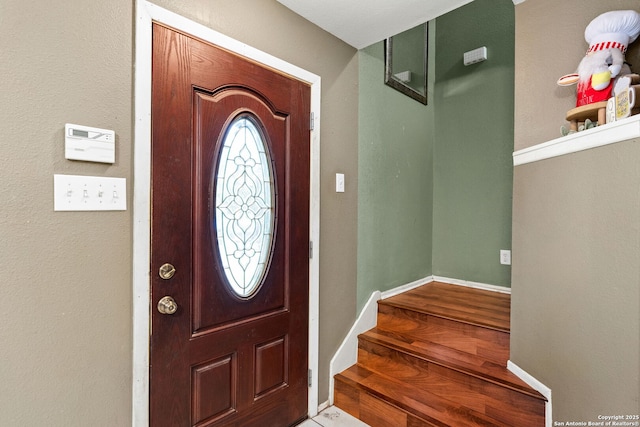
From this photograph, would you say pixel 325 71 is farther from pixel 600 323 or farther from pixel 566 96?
pixel 600 323

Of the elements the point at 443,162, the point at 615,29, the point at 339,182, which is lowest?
the point at 339,182

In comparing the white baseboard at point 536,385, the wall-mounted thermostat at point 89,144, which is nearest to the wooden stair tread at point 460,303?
the white baseboard at point 536,385

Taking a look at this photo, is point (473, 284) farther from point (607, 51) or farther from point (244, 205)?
point (244, 205)

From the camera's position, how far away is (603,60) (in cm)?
136

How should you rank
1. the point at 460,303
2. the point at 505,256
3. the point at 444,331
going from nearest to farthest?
the point at 444,331
the point at 460,303
the point at 505,256

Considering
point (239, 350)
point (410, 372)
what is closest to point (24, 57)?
point (239, 350)

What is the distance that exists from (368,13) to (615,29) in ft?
3.72

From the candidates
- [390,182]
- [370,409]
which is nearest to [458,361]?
[370,409]

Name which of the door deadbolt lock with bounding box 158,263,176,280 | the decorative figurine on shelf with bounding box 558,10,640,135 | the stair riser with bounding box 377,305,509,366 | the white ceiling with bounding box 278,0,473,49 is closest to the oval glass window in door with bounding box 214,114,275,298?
the door deadbolt lock with bounding box 158,263,176,280

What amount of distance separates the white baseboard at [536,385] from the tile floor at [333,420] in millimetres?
902

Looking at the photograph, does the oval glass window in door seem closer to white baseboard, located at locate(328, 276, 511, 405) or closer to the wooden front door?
the wooden front door

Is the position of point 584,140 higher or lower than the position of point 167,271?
higher

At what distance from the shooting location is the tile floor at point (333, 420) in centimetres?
193

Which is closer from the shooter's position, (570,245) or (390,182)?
(570,245)
